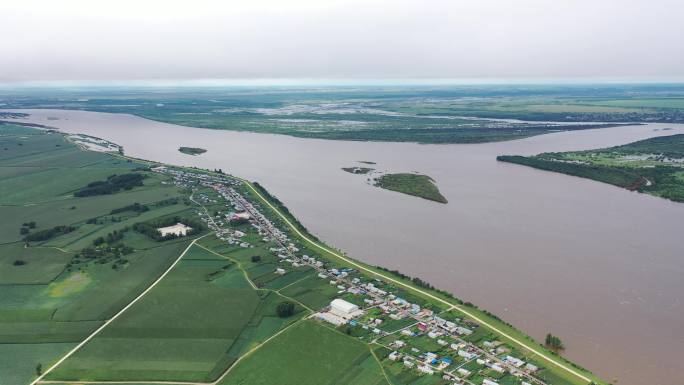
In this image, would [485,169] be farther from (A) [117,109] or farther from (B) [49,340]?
(A) [117,109]

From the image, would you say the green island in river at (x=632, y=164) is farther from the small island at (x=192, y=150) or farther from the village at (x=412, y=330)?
the small island at (x=192, y=150)

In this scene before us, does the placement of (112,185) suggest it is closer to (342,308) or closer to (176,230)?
(176,230)

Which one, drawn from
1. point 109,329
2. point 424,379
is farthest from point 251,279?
point 424,379

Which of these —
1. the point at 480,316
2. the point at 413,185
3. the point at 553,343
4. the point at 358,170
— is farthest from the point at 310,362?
the point at 358,170

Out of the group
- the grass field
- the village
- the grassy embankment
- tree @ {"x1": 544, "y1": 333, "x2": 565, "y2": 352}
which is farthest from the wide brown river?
the grass field

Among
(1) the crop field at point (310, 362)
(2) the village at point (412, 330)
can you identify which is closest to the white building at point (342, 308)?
(2) the village at point (412, 330)
